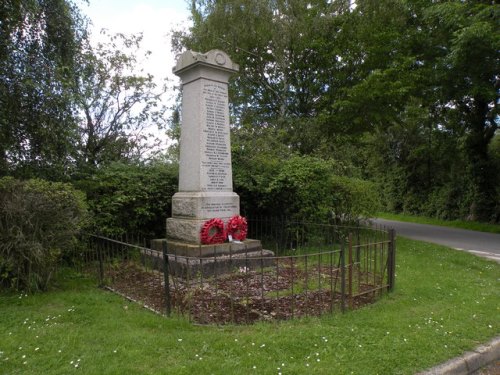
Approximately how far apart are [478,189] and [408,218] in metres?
4.97

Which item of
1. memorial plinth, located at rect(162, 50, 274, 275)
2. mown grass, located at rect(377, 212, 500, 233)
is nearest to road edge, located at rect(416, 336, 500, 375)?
memorial plinth, located at rect(162, 50, 274, 275)

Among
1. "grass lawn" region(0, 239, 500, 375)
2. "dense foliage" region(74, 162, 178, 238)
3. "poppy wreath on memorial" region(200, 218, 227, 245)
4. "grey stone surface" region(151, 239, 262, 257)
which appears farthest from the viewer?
"dense foliage" region(74, 162, 178, 238)

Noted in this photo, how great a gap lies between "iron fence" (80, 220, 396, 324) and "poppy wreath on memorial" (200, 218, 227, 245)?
34 cm

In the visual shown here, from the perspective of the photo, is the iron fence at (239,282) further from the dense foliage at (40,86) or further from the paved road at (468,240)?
the paved road at (468,240)

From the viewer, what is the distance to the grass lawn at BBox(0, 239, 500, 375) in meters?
3.38

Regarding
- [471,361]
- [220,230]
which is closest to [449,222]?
[220,230]

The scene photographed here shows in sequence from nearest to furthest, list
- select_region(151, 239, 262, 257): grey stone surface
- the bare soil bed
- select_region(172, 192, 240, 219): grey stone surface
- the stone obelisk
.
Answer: the bare soil bed
select_region(151, 239, 262, 257): grey stone surface
select_region(172, 192, 240, 219): grey stone surface
the stone obelisk

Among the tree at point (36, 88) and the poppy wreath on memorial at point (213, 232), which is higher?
the tree at point (36, 88)

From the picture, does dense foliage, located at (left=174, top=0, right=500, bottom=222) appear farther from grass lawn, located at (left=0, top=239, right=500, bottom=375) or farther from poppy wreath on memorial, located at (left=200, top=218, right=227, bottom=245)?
grass lawn, located at (left=0, top=239, right=500, bottom=375)

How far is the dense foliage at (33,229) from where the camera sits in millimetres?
5484

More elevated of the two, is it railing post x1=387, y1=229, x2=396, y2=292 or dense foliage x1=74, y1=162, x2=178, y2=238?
dense foliage x1=74, y1=162, x2=178, y2=238

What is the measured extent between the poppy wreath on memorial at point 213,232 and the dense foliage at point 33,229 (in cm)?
203

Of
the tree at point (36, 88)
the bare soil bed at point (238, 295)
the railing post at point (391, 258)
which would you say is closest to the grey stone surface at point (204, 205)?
the bare soil bed at point (238, 295)

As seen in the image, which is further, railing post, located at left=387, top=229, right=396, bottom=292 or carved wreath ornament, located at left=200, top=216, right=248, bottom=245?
carved wreath ornament, located at left=200, top=216, right=248, bottom=245
